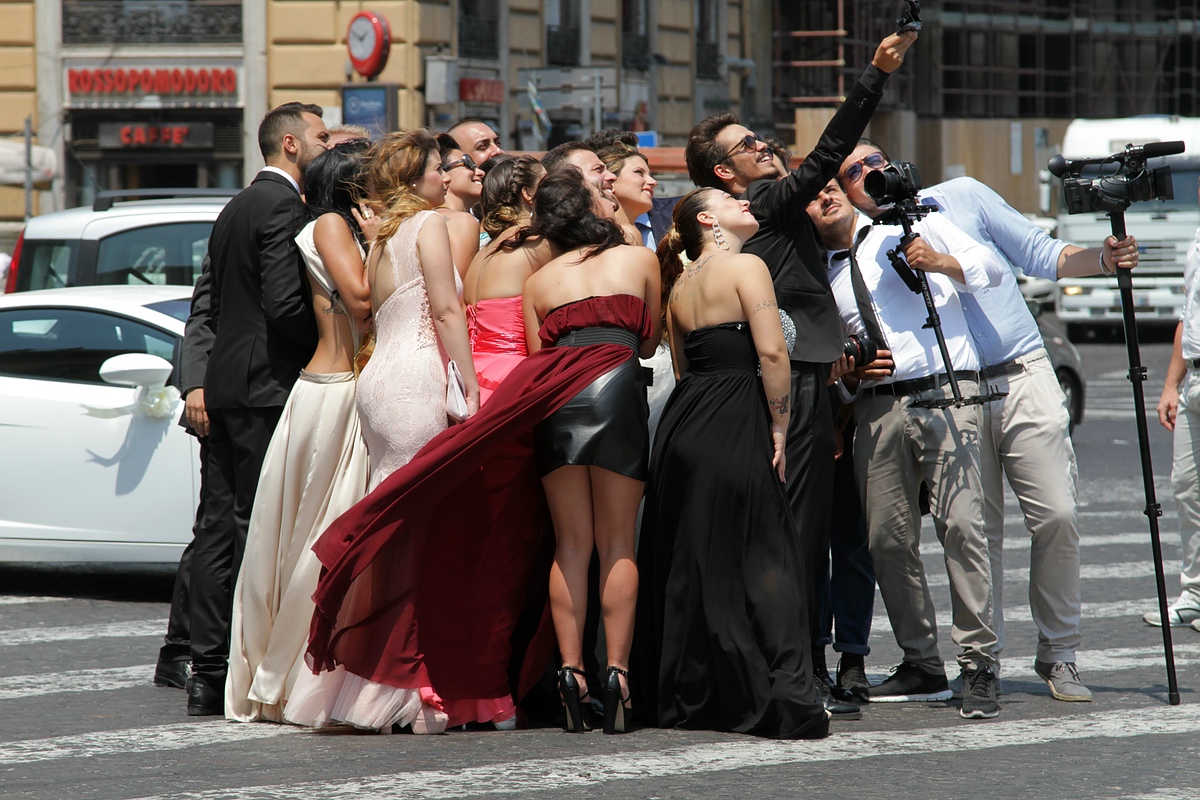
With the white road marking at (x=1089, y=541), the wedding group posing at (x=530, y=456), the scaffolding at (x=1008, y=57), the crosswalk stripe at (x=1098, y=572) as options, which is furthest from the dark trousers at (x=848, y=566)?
the scaffolding at (x=1008, y=57)

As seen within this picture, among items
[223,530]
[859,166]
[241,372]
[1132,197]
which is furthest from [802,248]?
[223,530]

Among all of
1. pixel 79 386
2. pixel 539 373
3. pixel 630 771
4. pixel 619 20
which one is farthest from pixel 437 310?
pixel 619 20

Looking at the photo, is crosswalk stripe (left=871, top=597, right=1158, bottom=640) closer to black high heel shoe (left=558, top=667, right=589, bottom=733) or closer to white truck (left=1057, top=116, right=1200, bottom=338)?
black high heel shoe (left=558, top=667, right=589, bottom=733)

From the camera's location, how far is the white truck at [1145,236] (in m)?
25.8

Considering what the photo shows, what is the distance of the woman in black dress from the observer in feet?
18.7

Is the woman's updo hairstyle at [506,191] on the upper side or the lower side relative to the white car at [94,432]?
upper

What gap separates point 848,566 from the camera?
6.52 meters

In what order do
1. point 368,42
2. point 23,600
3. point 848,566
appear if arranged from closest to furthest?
point 848,566 < point 23,600 < point 368,42

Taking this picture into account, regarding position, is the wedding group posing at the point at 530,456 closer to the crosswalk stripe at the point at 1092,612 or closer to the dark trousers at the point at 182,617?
the dark trousers at the point at 182,617

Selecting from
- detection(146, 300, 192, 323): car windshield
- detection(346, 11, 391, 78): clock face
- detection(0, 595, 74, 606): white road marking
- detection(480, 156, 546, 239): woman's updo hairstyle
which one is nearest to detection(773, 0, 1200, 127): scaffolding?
detection(346, 11, 391, 78): clock face

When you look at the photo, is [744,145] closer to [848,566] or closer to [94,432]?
[848,566]

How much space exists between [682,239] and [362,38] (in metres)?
19.5

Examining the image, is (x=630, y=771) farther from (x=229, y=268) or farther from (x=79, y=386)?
(x=79, y=386)

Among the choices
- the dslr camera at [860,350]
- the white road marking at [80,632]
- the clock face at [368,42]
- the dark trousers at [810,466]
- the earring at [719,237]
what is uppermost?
the clock face at [368,42]
